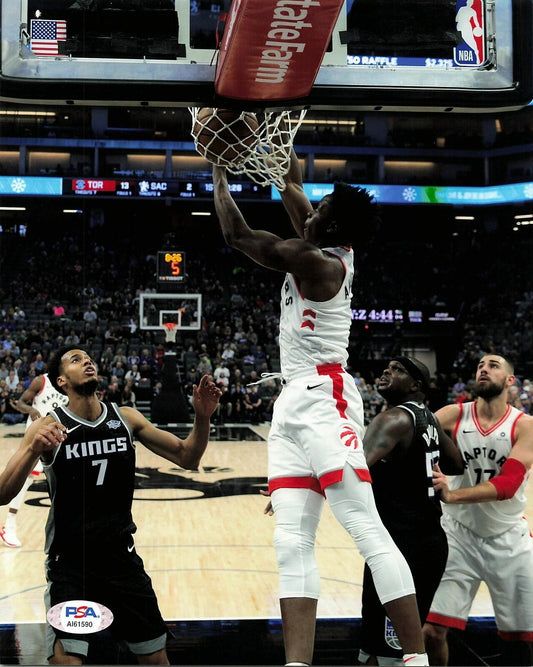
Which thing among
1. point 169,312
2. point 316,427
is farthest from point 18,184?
point 316,427

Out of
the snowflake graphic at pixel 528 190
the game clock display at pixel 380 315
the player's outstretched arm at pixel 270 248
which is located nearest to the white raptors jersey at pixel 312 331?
the player's outstretched arm at pixel 270 248

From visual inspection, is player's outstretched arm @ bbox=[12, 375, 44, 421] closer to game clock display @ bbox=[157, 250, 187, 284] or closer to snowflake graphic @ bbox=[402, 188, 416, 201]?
game clock display @ bbox=[157, 250, 187, 284]

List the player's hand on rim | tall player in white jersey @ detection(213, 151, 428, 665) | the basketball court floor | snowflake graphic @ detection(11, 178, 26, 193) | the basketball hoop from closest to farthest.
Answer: tall player in white jersey @ detection(213, 151, 428, 665) < the player's hand on rim < the basketball court floor < the basketball hoop < snowflake graphic @ detection(11, 178, 26, 193)

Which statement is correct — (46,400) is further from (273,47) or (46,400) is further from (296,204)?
(273,47)

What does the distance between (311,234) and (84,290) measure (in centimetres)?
2136

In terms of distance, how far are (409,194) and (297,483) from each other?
24471mm

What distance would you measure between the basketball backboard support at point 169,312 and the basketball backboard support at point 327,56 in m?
12.0

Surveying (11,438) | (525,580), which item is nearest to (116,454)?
(525,580)

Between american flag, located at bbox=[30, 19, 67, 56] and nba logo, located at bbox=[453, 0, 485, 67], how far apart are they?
1.72 m

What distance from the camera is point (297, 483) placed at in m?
2.91

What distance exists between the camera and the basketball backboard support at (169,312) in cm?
1639

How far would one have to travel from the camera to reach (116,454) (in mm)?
3238

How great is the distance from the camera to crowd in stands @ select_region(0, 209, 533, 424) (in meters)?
17.1

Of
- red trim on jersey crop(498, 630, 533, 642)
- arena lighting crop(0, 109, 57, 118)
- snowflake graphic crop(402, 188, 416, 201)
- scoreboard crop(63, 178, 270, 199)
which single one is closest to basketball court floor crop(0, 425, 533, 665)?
red trim on jersey crop(498, 630, 533, 642)
